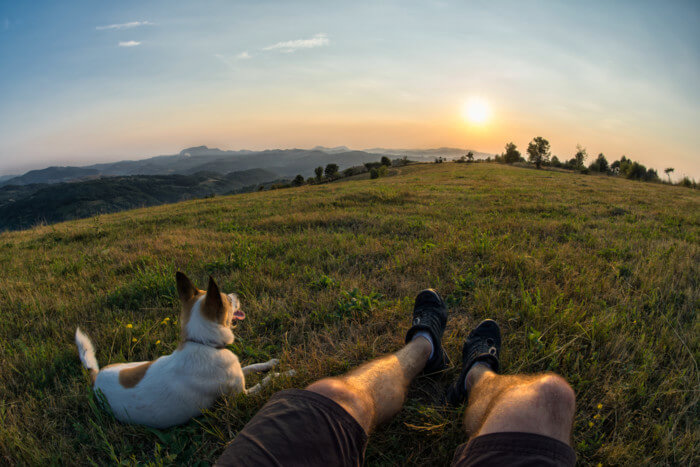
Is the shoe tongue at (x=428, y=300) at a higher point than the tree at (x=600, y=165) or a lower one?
lower

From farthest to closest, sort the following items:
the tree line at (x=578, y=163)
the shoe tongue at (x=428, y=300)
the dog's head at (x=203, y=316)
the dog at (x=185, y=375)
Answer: the tree line at (x=578, y=163) < the shoe tongue at (x=428, y=300) < the dog's head at (x=203, y=316) < the dog at (x=185, y=375)

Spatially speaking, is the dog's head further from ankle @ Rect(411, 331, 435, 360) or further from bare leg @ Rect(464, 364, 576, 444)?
bare leg @ Rect(464, 364, 576, 444)

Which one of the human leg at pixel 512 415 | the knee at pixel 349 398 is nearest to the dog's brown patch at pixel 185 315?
the knee at pixel 349 398

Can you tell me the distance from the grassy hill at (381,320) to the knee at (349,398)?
23 cm

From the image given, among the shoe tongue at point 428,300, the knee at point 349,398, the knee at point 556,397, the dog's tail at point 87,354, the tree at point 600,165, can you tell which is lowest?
the dog's tail at point 87,354

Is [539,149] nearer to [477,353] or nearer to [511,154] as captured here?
[511,154]

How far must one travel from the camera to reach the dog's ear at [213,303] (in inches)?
85.1

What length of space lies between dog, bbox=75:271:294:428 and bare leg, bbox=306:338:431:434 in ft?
2.04

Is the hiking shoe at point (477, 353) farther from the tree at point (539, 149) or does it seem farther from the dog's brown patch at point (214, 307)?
the tree at point (539, 149)

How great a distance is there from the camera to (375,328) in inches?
114

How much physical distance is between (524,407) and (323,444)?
1190 millimetres

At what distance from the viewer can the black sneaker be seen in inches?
94.9

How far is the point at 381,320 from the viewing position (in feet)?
9.81

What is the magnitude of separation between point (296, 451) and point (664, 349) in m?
3.26
